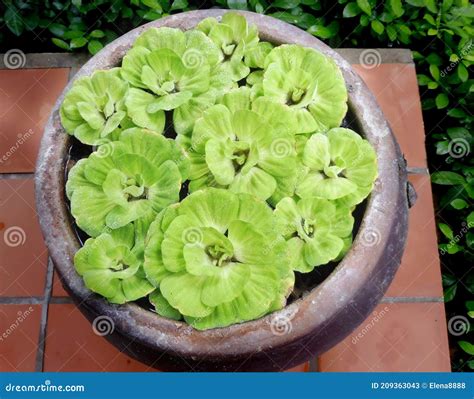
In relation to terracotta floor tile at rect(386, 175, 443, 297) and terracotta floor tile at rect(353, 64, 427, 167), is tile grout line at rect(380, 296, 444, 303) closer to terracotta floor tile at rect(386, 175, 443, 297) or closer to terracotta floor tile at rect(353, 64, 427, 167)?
terracotta floor tile at rect(386, 175, 443, 297)

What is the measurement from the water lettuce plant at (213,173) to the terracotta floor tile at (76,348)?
0.43 metres

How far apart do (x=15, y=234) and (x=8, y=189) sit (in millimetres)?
111

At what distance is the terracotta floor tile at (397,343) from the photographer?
50.9 inches

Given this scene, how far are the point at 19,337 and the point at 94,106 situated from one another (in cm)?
61

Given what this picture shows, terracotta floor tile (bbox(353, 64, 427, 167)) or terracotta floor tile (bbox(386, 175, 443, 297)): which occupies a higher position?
terracotta floor tile (bbox(353, 64, 427, 167))

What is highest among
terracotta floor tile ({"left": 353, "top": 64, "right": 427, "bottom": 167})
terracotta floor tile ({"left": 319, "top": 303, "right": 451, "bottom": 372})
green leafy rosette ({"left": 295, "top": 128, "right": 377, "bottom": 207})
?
green leafy rosette ({"left": 295, "top": 128, "right": 377, "bottom": 207})

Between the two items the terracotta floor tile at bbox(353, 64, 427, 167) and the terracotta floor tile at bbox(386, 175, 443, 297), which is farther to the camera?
the terracotta floor tile at bbox(353, 64, 427, 167)

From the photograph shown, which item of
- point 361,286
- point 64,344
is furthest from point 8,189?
point 361,286

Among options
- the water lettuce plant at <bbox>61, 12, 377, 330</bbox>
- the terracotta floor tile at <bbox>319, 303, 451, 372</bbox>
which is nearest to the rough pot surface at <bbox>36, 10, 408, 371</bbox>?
the water lettuce plant at <bbox>61, 12, 377, 330</bbox>

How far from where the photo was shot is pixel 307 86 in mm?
938

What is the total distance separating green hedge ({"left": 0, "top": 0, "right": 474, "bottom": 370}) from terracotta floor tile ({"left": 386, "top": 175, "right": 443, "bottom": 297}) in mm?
61

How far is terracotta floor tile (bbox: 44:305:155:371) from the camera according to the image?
1.30 metres

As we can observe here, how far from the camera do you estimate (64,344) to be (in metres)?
1.32

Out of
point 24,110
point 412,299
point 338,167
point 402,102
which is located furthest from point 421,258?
point 24,110
